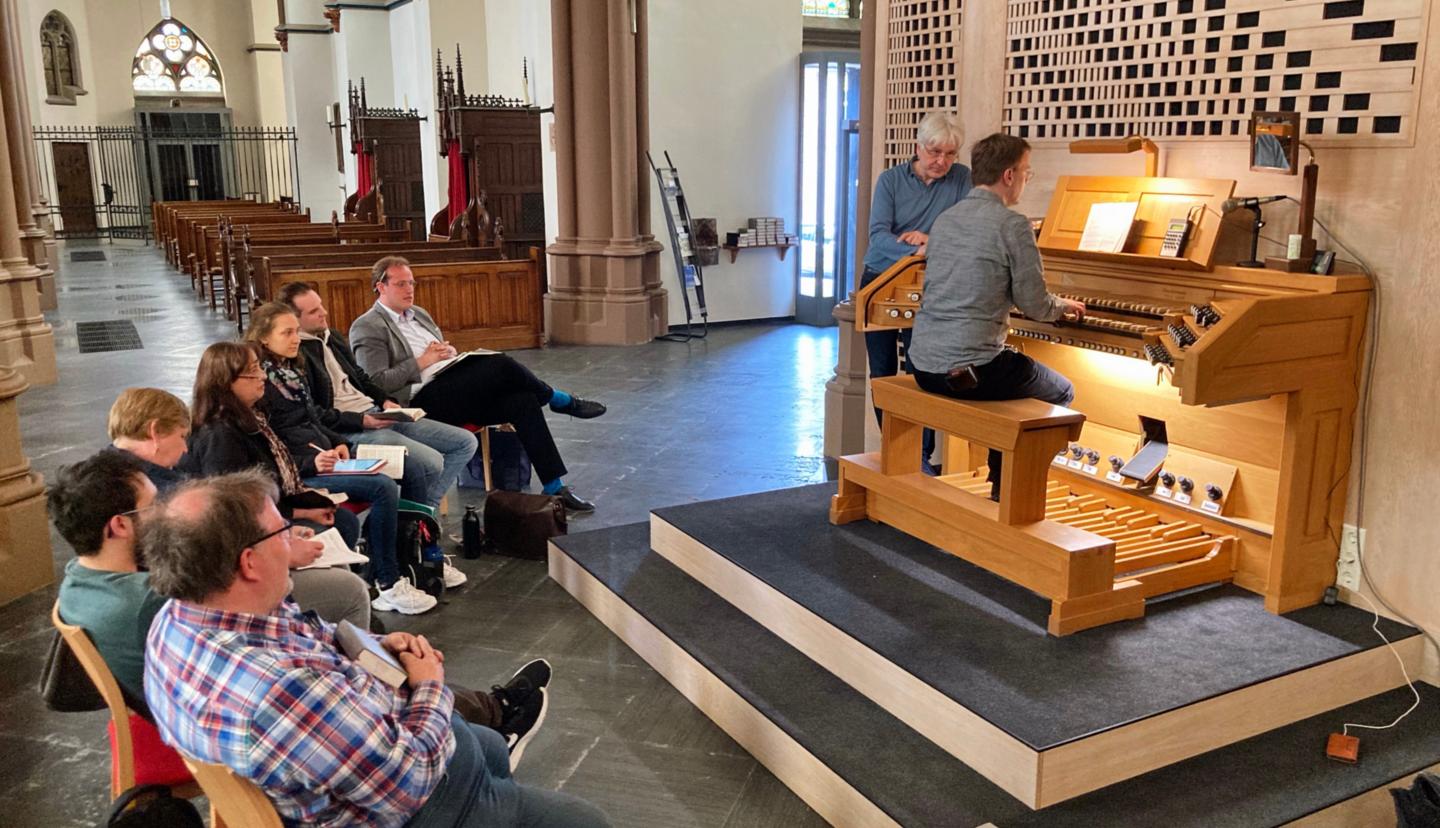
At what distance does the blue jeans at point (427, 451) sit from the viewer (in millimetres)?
4555

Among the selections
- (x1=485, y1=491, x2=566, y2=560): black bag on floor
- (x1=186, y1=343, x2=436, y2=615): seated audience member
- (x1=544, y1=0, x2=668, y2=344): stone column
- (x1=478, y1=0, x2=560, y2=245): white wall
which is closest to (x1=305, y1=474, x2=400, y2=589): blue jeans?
(x1=186, y1=343, x2=436, y2=615): seated audience member

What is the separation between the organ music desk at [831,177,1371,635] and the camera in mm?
3320

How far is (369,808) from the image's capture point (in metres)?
1.99

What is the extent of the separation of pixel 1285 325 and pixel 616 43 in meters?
7.25

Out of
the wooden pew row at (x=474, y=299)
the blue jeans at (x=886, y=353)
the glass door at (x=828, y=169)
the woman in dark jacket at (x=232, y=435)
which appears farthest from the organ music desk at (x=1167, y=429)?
the glass door at (x=828, y=169)

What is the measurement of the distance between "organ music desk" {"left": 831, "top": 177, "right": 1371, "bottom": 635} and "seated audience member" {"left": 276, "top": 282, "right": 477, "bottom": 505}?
1.65m

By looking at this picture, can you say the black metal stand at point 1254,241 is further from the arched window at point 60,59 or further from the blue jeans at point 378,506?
the arched window at point 60,59

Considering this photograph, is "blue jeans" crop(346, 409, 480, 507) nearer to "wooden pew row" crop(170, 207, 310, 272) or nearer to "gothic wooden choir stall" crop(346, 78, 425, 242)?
"wooden pew row" crop(170, 207, 310, 272)

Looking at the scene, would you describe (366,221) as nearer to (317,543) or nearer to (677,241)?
(677,241)

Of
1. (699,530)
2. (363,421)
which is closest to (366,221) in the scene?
(363,421)

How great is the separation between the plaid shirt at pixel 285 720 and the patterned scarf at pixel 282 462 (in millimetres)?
1780

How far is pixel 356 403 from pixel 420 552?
31.8 inches

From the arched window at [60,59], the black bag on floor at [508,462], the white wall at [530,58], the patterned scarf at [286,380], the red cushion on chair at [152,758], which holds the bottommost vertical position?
the black bag on floor at [508,462]

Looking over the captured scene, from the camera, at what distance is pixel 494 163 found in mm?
11242
